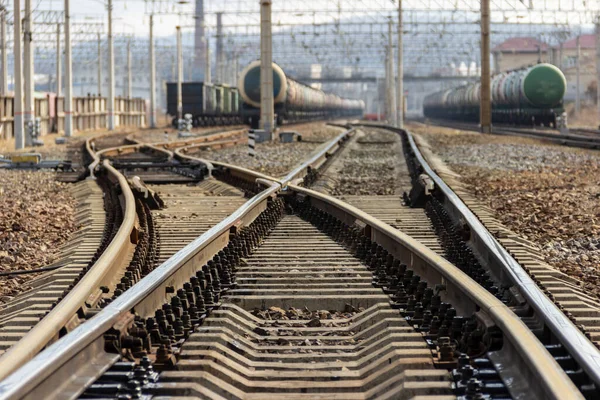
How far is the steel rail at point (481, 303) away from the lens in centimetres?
343

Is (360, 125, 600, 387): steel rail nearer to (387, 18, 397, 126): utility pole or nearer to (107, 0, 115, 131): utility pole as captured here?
(107, 0, 115, 131): utility pole

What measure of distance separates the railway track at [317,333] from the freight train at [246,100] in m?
37.7

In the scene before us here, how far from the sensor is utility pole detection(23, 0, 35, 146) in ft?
98.2

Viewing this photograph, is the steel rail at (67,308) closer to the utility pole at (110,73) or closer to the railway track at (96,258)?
the railway track at (96,258)

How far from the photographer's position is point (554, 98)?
4459 cm

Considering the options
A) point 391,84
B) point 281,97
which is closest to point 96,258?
point 281,97

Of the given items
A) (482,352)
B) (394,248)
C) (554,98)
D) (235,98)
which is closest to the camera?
(482,352)

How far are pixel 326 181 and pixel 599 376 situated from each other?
1103 cm

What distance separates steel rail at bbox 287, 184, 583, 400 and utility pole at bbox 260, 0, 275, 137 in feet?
74.4

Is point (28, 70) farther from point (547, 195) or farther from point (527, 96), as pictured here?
point (527, 96)

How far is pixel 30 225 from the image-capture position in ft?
32.4

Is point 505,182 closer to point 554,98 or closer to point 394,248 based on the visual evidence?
point 394,248

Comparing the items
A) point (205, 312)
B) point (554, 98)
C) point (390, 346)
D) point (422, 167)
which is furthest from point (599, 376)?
point (554, 98)

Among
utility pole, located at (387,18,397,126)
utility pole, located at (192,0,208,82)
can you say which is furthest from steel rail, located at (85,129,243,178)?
utility pole, located at (192,0,208,82)
